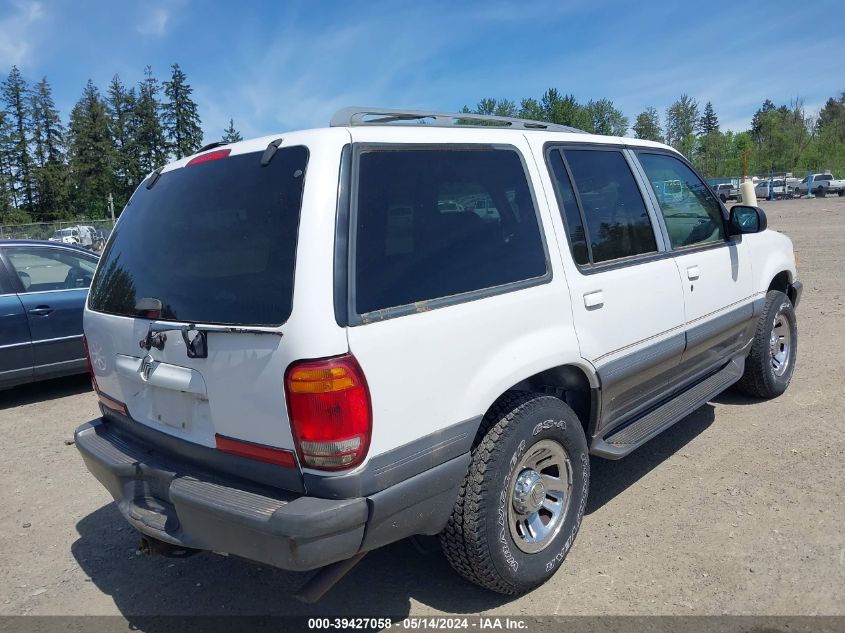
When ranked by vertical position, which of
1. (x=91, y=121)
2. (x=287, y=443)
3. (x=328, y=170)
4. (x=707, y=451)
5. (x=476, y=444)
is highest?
(x=91, y=121)

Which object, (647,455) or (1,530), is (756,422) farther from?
(1,530)

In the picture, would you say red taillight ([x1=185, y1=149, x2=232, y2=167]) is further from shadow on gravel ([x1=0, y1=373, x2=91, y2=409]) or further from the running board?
shadow on gravel ([x1=0, y1=373, x2=91, y2=409])

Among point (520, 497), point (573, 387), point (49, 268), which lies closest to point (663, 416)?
point (573, 387)

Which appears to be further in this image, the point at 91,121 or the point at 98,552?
the point at 91,121

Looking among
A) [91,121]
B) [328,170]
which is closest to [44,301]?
[328,170]

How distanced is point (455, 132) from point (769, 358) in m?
3.55

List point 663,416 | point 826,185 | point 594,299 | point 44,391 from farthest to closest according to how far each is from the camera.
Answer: point 826,185, point 44,391, point 663,416, point 594,299

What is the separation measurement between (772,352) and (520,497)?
11.0ft

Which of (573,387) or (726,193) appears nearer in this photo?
(573,387)

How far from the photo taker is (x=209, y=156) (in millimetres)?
2760

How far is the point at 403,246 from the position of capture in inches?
93.8

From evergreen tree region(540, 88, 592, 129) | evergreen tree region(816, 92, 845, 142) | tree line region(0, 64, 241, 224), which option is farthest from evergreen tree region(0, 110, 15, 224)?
evergreen tree region(816, 92, 845, 142)

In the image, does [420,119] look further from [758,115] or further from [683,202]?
[758,115]

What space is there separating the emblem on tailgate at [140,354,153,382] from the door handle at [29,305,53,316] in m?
4.32
